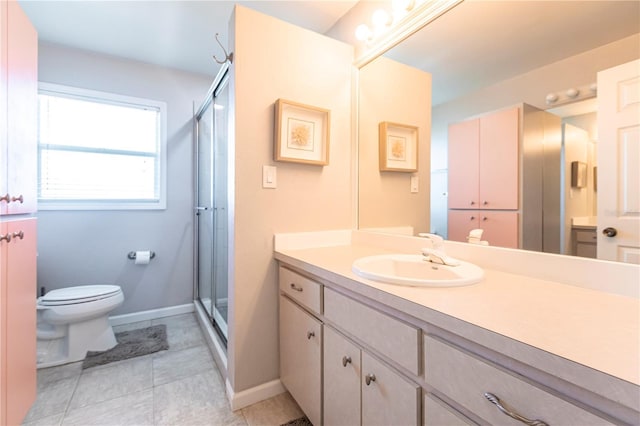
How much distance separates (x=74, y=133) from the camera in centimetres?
238

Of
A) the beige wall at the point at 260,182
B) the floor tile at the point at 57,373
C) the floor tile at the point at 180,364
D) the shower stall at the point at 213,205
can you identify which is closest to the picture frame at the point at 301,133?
the beige wall at the point at 260,182

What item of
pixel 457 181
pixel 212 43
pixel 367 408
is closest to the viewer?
pixel 367 408

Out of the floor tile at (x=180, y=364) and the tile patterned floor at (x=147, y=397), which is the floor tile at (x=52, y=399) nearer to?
the tile patterned floor at (x=147, y=397)

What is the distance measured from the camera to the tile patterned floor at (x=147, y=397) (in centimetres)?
139

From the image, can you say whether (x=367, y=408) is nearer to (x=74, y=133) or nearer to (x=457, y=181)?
(x=457, y=181)

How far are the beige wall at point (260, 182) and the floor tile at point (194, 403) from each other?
0.14 metres

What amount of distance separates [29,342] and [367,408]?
1.55 meters

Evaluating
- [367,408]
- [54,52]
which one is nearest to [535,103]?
[367,408]

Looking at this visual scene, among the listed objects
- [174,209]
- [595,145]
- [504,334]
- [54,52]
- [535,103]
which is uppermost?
[54,52]

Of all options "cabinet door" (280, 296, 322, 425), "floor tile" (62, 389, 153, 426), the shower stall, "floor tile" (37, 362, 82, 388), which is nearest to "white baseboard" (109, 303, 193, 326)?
the shower stall

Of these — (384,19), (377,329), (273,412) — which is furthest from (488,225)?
(273,412)

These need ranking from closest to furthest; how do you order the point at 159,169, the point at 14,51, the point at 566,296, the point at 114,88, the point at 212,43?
the point at 566,296 → the point at 14,51 → the point at 212,43 → the point at 114,88 → the point at 159,169

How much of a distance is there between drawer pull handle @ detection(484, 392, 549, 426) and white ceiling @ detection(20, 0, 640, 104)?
1027 millimetres

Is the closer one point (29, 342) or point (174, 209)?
point (29, 342)
